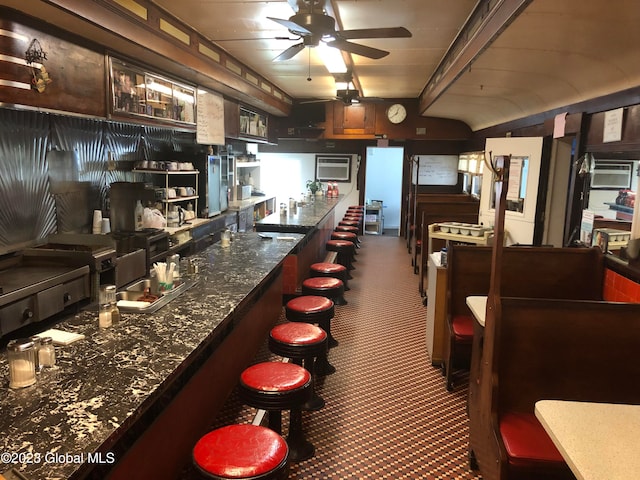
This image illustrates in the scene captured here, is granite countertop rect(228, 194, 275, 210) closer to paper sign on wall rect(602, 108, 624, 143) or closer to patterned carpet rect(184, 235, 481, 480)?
patterned carpet rect(184, 235, 481, 480)

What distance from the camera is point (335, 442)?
2.65 meters

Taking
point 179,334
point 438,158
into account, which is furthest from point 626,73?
point 438,158

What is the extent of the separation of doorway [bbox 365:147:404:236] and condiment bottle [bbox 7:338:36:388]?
9599 mm

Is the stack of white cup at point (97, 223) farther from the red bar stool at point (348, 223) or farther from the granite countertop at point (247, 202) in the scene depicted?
the red bar stool at point (348, 223)

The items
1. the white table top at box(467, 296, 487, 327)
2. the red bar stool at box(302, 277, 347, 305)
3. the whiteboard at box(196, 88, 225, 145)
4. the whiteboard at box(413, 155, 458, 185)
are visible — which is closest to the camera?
the white table top at box(467, 296, 487, 327)

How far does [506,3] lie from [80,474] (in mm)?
2955

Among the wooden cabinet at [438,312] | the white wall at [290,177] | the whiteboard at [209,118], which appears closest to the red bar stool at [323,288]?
the wooden cabinet at [438,312]

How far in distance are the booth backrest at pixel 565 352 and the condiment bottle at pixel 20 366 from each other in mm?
1784

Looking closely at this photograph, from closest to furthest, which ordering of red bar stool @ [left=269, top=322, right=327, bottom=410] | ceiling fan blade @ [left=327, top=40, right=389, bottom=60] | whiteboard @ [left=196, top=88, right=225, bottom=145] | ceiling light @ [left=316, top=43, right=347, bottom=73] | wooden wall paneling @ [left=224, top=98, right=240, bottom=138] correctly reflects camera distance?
red bar stool @ [left=269, top=322, right=327, bottom=410] → ceiling fan blade @ [left=327, top=40, right=389, bottom=60] → ceiling light @ [left=316, top=43, right=347, bottom=73] → whiteboard @ [left=196, top=88, right=225, bottom=145] → wooden wall paneling @ [left=224, top=98, right=240, bottom=138]

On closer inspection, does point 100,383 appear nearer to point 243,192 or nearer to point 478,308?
point 478,308

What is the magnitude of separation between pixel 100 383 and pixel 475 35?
345 cm

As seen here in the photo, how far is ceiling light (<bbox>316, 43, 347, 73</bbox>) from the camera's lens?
474 cm

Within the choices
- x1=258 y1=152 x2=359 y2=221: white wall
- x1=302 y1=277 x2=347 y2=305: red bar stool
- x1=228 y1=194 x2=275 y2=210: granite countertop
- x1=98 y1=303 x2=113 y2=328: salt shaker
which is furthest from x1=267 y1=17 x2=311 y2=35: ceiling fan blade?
x1=258 y1=152 x2=359 y2=221: white wall

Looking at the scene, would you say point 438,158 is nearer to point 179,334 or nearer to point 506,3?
point 506,3
